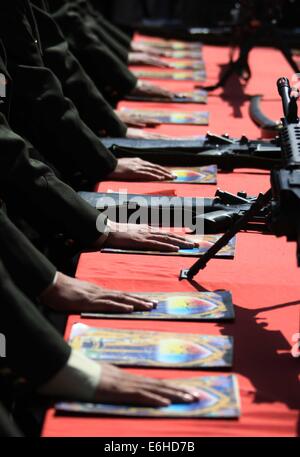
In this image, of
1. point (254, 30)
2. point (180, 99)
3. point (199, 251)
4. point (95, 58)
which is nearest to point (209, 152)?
point (199, 251)

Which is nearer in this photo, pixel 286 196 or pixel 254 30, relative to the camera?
pixel 286 196

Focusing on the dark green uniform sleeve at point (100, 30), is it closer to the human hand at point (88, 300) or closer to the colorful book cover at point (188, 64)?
the colorful book cover at point (188, 64)

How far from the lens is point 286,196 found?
2316mm

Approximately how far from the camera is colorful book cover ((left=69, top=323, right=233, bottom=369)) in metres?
2.30

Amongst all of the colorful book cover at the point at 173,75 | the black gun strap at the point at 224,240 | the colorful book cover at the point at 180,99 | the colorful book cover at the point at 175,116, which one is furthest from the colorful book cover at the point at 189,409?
the colorful book cover at the point at 173,75

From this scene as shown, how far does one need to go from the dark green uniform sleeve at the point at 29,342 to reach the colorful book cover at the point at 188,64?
402 centimetres

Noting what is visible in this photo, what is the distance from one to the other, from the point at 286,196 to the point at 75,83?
2013mm

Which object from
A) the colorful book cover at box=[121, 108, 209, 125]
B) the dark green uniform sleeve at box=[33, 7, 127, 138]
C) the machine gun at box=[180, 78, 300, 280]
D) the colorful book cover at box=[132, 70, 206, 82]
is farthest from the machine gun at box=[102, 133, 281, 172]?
the colorful book cover at box=[132, 70, 206, 82]

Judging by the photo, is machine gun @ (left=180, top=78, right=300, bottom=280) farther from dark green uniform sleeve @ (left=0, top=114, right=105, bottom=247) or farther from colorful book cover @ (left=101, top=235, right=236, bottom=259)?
dark green uniform sleeve @ (left=0, top=114, right=105, bottom=247)

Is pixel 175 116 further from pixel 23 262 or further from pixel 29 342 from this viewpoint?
pixel 29 342

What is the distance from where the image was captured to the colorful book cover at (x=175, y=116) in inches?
179

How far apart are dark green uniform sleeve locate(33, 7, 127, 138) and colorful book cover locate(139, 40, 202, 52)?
2.50m

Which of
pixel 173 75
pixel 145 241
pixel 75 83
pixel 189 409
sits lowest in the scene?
pixel 189 409

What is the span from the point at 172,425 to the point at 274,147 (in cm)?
201
